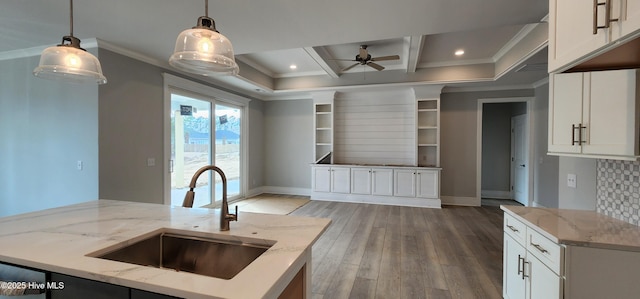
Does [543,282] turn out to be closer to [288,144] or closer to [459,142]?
[459,142]

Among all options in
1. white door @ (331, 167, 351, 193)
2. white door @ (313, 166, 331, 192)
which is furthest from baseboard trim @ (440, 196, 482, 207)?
white door @ (313, 166, 331, 192)

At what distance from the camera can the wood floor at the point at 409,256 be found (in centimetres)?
235

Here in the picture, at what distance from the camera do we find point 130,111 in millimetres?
3473

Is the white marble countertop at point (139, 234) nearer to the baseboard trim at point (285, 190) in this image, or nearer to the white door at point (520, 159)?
the baseboard trim at point (285, 190)

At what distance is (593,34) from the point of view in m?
1.04

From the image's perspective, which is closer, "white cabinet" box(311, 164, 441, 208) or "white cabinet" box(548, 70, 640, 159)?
"white cabinet" box(548, 70, 640, 159)

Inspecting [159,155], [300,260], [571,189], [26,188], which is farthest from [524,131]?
[26,188]

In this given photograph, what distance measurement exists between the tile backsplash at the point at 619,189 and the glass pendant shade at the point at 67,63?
11.7 feet

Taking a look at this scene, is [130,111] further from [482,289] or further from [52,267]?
[482,289]

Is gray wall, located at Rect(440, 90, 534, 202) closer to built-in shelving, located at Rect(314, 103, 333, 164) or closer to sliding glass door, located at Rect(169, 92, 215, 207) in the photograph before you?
built-in shelving, located at Rect(314, 103, 333, 164)

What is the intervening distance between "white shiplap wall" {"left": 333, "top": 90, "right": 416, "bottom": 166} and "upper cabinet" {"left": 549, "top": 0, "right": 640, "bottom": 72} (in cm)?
446

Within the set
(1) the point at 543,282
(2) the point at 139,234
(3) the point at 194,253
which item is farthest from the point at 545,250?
(2) the point at 139,234

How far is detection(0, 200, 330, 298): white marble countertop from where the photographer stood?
0.85 m

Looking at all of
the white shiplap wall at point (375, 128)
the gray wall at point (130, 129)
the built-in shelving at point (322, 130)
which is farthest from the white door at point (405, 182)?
the gray wall at point (130, 129)
